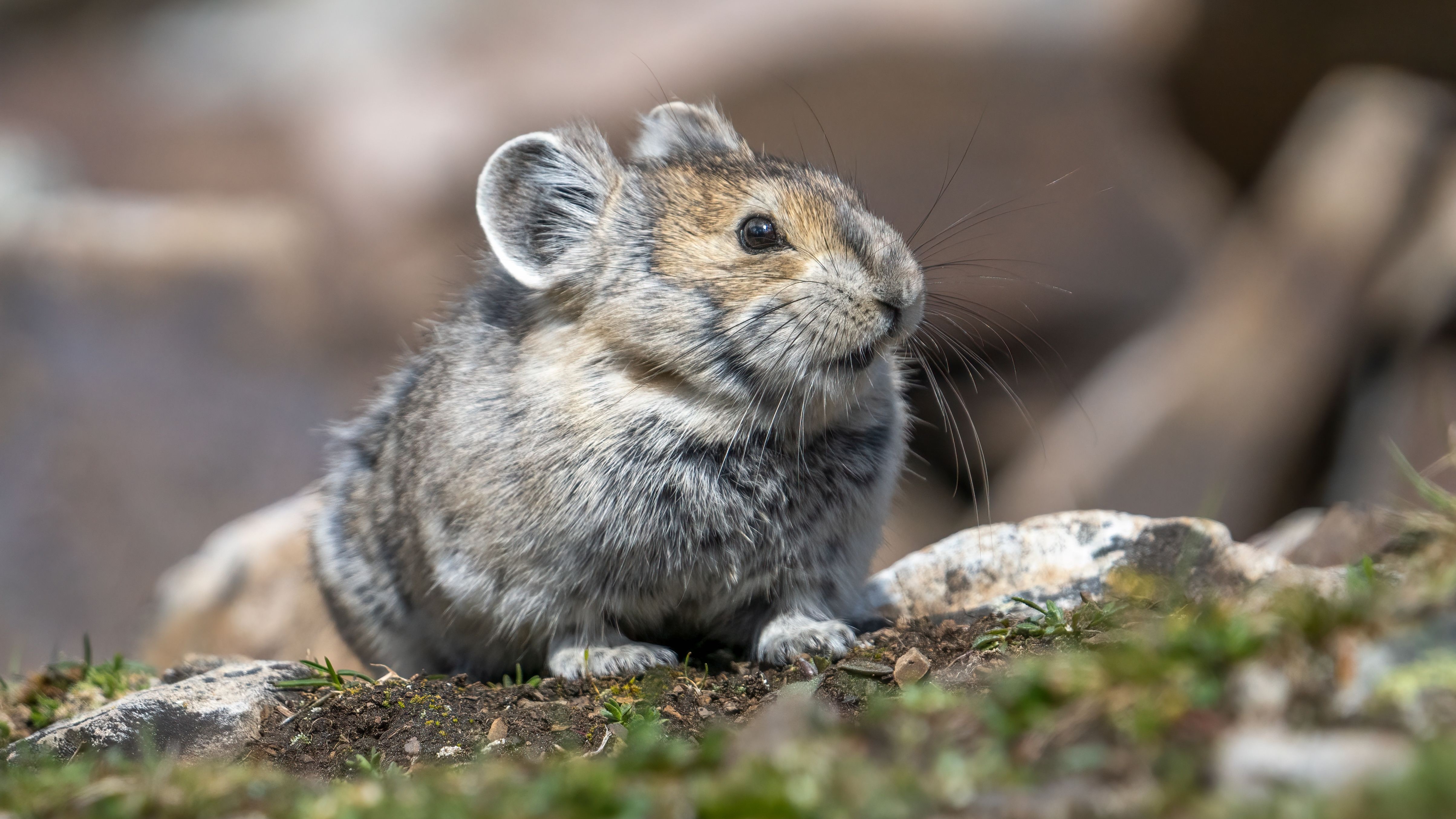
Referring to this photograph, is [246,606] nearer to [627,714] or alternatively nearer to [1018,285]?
[627,714]

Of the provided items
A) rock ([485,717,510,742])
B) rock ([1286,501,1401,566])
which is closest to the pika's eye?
rock ([485,717,510,742])

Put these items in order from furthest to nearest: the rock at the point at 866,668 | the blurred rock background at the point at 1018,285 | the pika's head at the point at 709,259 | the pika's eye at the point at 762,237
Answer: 1. the blurred rock background at the point at 1018,285
2. the pika's eye at the point at 762,237
3. the pika's head at the point at 709,259
4. the rock at the point at 866,668

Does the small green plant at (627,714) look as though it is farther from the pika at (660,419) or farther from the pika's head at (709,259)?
the pika's head at (709,259)

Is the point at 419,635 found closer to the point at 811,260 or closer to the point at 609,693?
the point at 609,693

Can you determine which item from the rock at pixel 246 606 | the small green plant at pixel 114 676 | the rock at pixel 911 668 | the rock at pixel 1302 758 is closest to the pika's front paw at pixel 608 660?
the rock at pixel 911 668

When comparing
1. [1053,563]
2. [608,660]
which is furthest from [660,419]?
[1053,563]

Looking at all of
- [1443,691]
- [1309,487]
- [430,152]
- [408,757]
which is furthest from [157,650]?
[1309,487]
